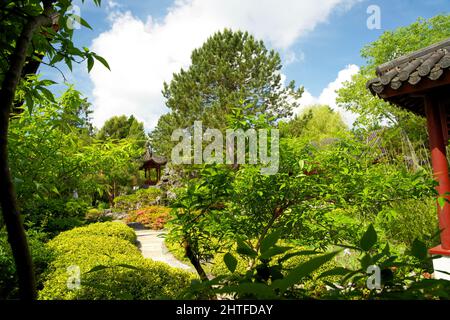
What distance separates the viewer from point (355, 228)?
2762mm

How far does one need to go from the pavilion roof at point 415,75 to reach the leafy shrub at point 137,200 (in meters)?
16.5

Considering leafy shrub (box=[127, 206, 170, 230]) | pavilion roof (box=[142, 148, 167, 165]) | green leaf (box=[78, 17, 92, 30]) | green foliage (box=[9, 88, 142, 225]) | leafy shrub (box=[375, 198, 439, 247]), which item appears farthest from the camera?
pavilion roof (box=[142, 148, 167, 165])

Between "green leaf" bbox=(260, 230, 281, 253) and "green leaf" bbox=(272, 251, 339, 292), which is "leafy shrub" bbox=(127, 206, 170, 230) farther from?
"green leaf" bbox=(272, 251, 339, 292)

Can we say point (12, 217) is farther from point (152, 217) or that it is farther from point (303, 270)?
point (152, 217)

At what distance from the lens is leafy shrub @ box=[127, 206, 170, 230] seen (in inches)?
529

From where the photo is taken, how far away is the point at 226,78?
706 inches

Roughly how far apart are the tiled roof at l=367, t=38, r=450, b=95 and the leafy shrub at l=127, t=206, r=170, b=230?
34.8 ft

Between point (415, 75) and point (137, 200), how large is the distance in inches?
679

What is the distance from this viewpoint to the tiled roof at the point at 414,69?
3.00 metres

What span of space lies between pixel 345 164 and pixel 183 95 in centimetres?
1685

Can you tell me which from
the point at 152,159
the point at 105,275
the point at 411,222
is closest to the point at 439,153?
the point at 411,222

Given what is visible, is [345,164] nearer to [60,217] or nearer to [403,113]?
[60,217]

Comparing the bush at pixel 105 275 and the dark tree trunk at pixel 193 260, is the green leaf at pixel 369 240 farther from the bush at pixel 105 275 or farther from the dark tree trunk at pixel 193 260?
the bush at pixel 105 275

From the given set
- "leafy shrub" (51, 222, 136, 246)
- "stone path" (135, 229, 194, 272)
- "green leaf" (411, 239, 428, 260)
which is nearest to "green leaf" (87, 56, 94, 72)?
"green leaf" (411, 239, 428, 260)
